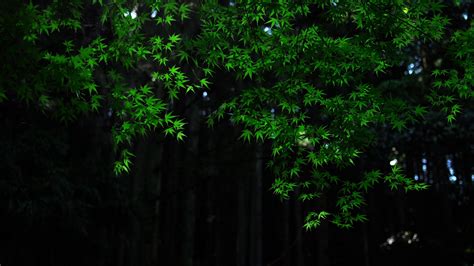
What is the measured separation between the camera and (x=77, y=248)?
6730mm

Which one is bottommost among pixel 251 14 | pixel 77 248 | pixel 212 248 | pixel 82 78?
pixel 77 248

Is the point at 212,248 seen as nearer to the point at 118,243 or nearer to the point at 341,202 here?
the point at 118,243

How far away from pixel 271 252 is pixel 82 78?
19.1m

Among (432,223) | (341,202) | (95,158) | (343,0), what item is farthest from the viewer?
(432,223)

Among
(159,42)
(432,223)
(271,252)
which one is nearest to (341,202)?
(159,42)

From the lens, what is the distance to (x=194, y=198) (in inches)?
460

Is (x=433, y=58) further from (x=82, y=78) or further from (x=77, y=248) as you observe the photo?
(x=82, y=78)

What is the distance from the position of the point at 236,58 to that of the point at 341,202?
5.98 feet

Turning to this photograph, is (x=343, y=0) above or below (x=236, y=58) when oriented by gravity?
above

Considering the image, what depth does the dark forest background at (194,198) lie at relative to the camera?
6.20 metres

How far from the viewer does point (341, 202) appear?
4652 mm

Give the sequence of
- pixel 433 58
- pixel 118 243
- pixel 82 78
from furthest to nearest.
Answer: pixel 433 58, pixel 118 243, pixel 82 78

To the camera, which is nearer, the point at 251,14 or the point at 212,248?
the point at 251,14

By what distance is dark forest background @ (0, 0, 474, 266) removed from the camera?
20.3 ft
